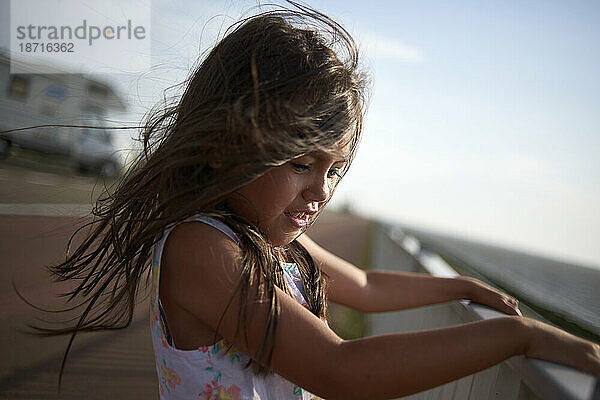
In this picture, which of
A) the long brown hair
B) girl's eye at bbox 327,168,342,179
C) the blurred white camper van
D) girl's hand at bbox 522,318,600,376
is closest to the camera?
girl's hand at bbox 522,318,600,376

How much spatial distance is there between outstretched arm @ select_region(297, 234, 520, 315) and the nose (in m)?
0.56

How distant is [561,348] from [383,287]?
1132 millimetres

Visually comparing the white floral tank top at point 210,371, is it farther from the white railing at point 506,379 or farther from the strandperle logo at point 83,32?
the strandperle logo at point 83,32

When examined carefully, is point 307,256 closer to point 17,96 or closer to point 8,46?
point 8,46

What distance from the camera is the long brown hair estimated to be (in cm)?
148

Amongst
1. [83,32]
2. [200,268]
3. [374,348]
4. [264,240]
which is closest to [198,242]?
[200,268]

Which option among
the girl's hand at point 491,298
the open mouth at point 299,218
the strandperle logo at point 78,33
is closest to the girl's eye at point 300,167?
the open mouth at point 299,218

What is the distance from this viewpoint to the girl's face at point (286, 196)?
1562 mm

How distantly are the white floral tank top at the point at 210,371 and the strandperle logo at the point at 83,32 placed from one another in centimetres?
227

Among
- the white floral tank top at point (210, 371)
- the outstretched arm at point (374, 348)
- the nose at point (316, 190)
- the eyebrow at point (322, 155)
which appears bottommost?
the white floral tank top at point (210, 371)

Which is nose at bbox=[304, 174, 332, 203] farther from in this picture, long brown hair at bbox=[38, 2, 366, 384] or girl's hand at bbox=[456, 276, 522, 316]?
girl's hand at bbox=[456, 276, 522, 316]

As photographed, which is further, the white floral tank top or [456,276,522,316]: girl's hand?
[456,276,522,316]: girl's hand

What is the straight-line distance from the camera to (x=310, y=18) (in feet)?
6.23

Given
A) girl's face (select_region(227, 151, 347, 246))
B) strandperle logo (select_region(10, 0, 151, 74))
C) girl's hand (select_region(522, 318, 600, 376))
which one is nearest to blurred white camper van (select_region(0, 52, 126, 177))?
strandperle logo (select_region(10, 0, 151, 74))
